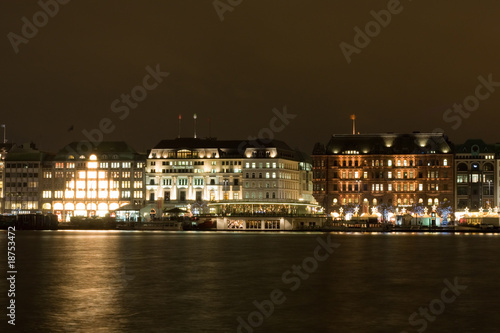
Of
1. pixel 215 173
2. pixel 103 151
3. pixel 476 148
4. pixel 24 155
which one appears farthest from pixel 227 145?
pixel 476 148

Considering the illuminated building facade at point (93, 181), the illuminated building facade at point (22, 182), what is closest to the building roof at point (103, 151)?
the illuminated building facade at point (93, 181)

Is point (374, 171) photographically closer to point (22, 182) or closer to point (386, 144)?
point (386, 144)

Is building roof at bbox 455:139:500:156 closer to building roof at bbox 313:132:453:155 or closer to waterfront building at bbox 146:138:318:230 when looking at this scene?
building roof at bbox 313:132:453:155

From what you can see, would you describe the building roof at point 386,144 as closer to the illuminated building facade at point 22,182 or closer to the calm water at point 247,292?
the illuminated building facade at point 22,182

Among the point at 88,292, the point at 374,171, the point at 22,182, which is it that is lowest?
the point at 88,292

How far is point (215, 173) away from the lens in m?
171

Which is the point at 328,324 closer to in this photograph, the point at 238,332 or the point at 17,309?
the point at 238,332

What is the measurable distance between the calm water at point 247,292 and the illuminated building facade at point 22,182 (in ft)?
366

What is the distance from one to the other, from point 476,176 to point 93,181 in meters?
76.8

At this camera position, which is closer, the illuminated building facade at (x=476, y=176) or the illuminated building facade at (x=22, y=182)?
the illuminated building facade at (x=476, y=176)

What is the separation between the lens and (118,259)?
65.7 m

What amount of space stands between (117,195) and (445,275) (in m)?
131

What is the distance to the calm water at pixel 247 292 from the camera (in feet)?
108

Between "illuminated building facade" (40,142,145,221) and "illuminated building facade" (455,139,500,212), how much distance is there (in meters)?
63.1
